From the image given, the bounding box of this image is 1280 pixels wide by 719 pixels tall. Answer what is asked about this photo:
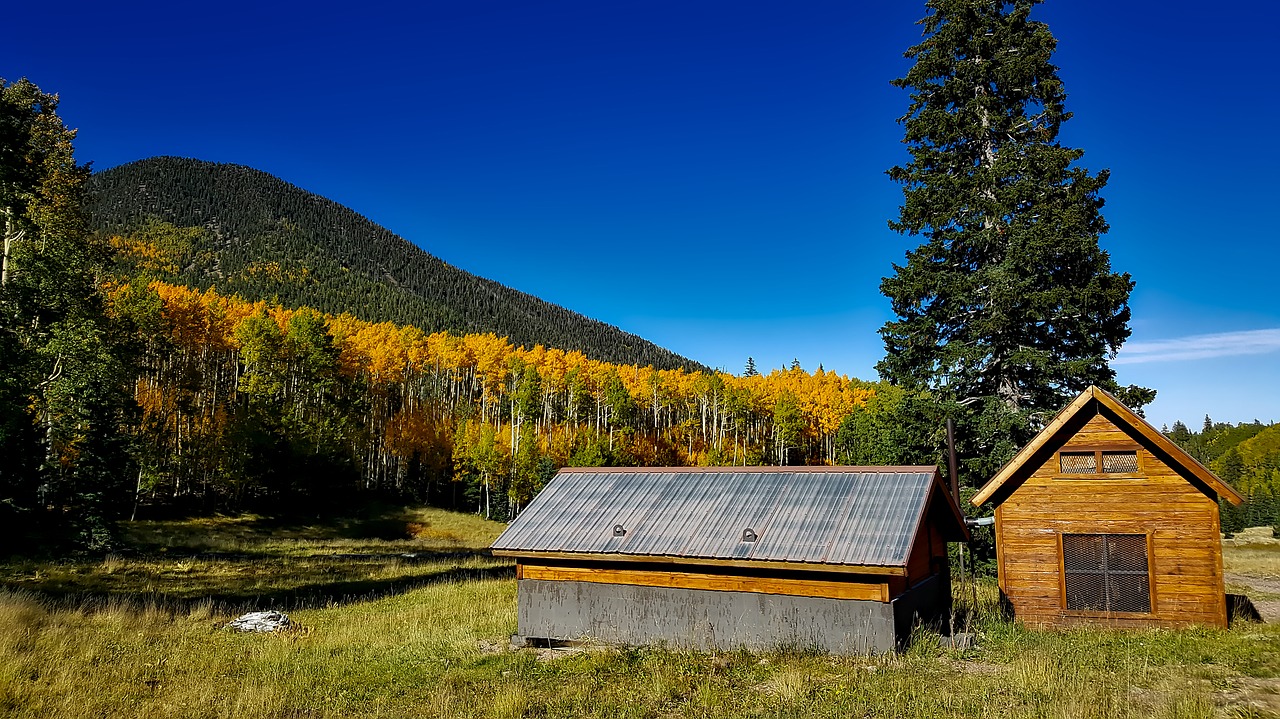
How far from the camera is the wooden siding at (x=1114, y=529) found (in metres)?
16.2

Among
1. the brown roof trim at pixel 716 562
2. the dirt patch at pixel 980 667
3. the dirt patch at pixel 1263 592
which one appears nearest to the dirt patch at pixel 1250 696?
the dirt patch at pixel 980 667

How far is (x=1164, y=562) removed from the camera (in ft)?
53.8

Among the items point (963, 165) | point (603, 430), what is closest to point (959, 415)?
point (963, 165)

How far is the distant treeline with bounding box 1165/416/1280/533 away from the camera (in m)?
88.4

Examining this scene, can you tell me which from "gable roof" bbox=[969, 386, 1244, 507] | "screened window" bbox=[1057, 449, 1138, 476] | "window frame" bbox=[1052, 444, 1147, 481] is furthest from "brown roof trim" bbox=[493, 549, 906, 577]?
"screened window" bbox=[1057, 449, 1138, 476]

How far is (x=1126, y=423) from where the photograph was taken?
16906 millimetres

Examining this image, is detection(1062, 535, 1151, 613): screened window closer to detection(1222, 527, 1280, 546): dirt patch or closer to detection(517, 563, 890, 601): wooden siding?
detection(517, 563, 890, 601): wooden siding

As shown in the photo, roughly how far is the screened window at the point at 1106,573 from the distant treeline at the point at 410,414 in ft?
28.7

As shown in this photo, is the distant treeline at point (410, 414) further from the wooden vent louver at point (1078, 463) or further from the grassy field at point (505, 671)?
the grassy field at point (505, 671)

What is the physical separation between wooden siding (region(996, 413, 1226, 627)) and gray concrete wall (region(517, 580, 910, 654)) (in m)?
5.35

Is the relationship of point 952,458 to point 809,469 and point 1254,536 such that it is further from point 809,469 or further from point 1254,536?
point 1254,536

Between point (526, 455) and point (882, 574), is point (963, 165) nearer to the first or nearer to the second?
point (882, 574)

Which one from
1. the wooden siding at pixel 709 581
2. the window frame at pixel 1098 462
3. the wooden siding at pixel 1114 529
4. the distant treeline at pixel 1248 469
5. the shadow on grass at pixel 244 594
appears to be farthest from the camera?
the distant treeline at pixel 1248 469

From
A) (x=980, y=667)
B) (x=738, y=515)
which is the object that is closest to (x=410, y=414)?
(x=738, y=515)
